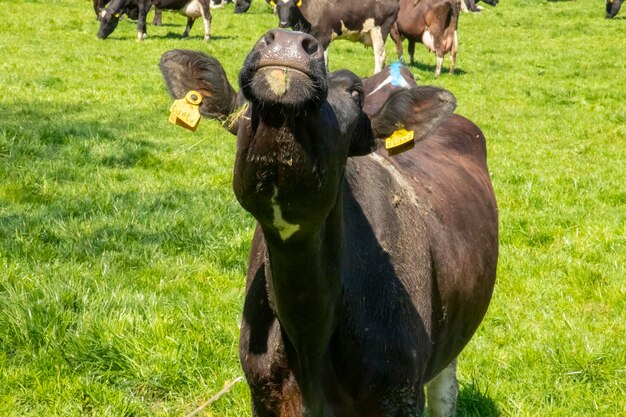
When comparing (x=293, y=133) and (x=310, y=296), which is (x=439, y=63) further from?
(x=293, y=133)

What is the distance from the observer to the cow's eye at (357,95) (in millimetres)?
2421

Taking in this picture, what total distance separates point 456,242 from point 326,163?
1570 millimetres

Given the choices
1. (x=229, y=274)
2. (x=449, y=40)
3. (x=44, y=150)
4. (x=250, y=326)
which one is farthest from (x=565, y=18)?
(x=250, y=326)

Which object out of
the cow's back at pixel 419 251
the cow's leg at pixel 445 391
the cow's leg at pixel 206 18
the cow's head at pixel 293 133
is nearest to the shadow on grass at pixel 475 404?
the cow's leg at pixel 445 391

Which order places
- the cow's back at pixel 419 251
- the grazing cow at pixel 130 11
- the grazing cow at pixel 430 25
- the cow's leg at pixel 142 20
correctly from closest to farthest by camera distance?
the cow's back at pixel 419 251 → the grazing cow at pixel 430 25 → the cow's leg at pixel 142 20 → the grazing cow at pixel 130 11

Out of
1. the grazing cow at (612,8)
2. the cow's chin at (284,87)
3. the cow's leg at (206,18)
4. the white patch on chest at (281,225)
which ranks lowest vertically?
the grazing cow at (612,8)

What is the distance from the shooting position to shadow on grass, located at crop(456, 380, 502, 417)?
4273 mm

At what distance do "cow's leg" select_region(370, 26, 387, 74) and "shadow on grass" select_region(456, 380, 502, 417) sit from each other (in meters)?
15.3

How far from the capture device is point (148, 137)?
9891 millimetres

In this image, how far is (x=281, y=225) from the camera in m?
2.20

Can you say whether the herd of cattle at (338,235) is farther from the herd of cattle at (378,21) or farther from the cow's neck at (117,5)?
the cow's neck at (117,5)

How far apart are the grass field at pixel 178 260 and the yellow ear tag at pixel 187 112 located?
1816 millimetres

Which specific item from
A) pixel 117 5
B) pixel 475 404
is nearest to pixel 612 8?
pixel 117 5

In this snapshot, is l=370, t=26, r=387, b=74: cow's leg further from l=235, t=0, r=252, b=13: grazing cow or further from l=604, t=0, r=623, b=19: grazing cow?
l=235, t=0, r=252, b=13: grazing cow
